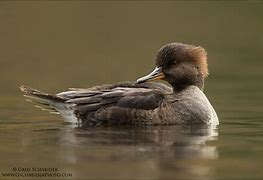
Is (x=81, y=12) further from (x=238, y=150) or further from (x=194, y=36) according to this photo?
(x=238, y=150)

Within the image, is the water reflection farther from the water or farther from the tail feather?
the tail feather

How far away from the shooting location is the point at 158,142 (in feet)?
44.4

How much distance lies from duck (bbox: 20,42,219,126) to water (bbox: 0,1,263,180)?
0.86ft

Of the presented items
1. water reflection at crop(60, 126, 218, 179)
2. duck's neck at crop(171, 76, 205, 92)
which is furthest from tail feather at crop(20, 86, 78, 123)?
duck's neck at crop(171, 76, 205, 92)

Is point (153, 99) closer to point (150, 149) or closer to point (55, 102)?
point (55, 102)

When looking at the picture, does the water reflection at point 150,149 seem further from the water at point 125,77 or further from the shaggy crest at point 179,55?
the shaggy crest at point 179,55

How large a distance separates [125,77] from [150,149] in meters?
10.2

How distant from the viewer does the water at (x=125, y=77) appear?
11781 mm

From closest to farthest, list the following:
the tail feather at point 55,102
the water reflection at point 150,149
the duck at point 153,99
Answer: the water reflection at point 150,149 → the duck at point 153,99 → the tail feather at point 55,102

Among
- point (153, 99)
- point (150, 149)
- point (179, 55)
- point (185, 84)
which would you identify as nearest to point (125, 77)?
point (185, 84)

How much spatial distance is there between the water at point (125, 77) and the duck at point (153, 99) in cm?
26

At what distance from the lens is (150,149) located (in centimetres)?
1288

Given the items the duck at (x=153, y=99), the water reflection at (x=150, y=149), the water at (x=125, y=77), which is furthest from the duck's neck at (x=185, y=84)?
the water reflection at (x=150, y=149)

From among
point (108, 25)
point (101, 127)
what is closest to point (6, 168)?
point (101, 127)
